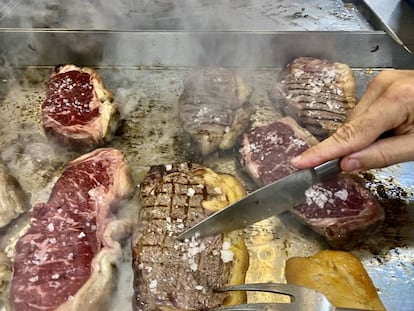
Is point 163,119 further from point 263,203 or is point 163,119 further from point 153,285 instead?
point 153,285

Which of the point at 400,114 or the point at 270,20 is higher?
the point at 400,114

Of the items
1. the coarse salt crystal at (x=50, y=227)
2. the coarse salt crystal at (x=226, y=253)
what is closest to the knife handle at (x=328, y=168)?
the coarse salt crystal at (x=226, y=253)

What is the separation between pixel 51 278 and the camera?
8.08 ft

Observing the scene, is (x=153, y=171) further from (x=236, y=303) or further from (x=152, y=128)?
(x=236, y=303)

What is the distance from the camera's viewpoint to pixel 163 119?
3.48 m

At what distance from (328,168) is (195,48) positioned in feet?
5.85

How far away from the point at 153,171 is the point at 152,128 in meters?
0.58

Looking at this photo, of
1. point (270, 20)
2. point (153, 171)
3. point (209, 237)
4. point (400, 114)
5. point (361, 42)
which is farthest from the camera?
point (270, 20)

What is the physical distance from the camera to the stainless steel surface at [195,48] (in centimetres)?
378

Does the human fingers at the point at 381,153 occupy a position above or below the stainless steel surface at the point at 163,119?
above

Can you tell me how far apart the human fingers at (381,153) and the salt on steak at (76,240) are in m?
1.21

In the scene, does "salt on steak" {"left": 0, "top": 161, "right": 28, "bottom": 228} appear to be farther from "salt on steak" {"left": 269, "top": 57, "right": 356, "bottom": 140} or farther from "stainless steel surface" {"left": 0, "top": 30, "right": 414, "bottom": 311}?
"salt on steak" {"left": 269, "top": 57, "right": 356, "bottom": 140}

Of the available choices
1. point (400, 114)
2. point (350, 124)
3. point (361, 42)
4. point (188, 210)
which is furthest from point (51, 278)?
point (361, 42)

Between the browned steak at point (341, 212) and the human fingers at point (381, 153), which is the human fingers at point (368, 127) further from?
the browned steak at point (341, 212)
